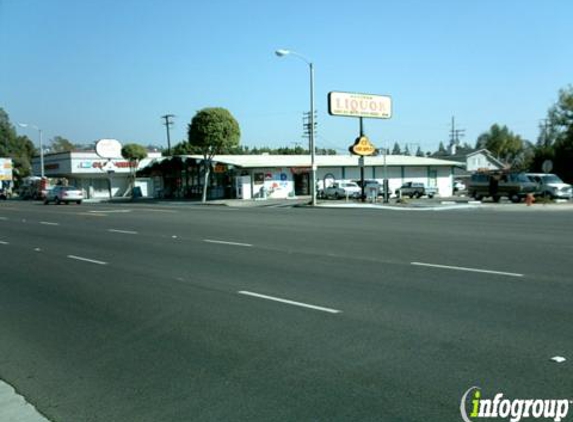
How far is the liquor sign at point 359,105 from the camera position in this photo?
141 feet

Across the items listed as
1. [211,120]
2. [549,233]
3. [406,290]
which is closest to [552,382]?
[406,290]

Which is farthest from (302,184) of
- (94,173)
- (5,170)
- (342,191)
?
(5,170)

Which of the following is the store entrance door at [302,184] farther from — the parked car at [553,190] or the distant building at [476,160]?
the distant building at [476,160]

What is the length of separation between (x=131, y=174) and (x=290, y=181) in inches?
986

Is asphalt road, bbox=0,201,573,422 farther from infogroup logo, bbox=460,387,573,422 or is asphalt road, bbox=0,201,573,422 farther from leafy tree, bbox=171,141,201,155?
leafy tree, bbox=171,141,201,155

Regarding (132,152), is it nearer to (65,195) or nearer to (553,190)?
(65,195)

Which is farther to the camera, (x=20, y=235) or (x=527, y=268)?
(x=20, y=235)

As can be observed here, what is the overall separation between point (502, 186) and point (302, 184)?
837 inches

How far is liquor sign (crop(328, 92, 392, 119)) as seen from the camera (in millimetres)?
43125

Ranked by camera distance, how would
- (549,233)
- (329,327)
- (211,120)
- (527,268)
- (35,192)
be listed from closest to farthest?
(329,327)
(527,268)
(549,233)
(211,120)
(35,192)

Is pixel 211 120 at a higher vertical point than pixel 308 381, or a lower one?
higher

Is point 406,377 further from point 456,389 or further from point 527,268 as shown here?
point 527,268

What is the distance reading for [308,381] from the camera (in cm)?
519

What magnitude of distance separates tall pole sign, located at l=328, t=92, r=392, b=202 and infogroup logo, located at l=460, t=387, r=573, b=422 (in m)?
37.6
